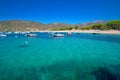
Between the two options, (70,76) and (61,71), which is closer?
(70,76)

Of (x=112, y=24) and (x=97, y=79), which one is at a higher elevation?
(x=112, y=24)

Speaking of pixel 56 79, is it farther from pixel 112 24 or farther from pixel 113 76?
pixel 112 24

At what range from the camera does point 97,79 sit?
15383 mm

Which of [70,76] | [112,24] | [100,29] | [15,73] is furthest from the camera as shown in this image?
[100,29]

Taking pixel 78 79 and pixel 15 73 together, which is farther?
pixel 15 73

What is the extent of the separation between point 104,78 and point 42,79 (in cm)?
733

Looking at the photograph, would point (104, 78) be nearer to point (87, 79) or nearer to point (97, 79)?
point (97, 79)

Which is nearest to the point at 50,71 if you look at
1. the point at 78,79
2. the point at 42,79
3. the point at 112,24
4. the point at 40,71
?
the point at 40,71

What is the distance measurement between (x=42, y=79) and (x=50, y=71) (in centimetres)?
273

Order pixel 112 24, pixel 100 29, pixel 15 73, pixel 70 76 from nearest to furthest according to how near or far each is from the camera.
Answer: pixel 70 76 < pixel 15 73 < pixel 112 24 < pixel 100 29

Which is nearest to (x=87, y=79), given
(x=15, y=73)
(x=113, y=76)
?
(x=113, y=76)

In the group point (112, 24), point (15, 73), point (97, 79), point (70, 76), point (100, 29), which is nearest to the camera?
point (97, 79)

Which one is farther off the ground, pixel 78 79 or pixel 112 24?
pixel 112 24

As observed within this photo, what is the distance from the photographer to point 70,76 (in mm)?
16438
